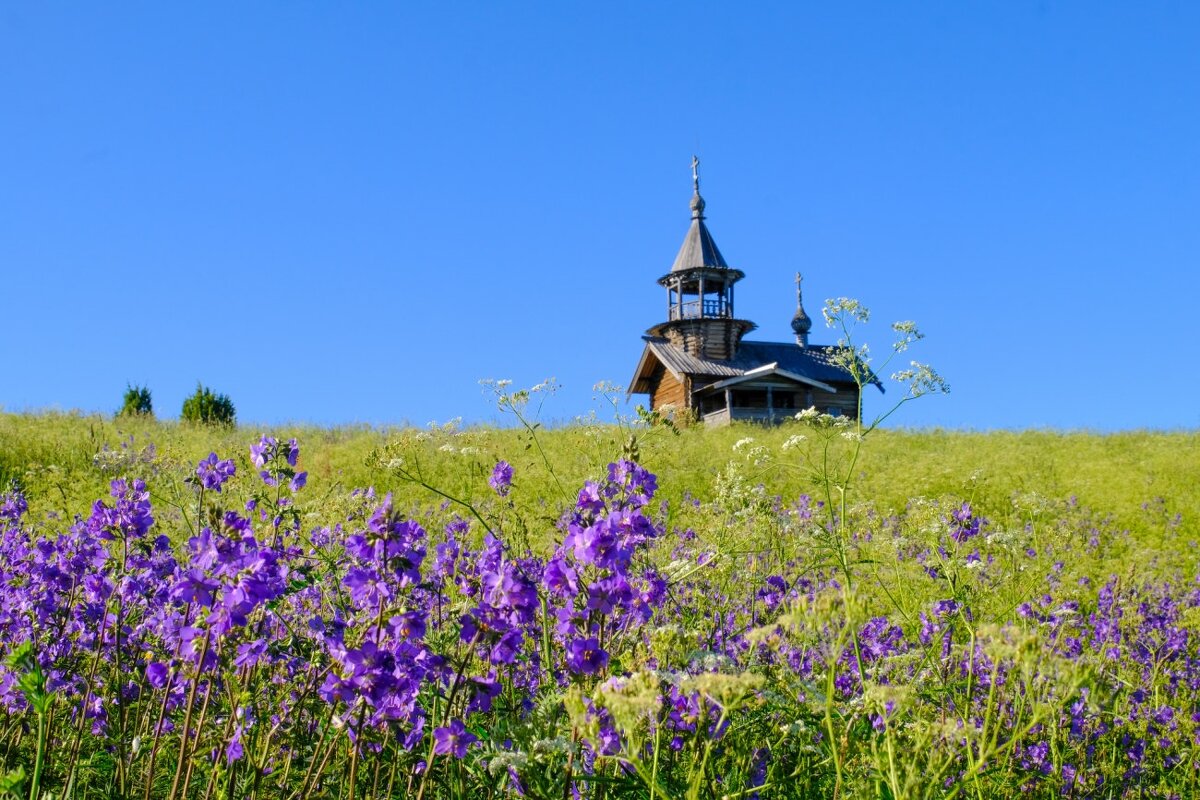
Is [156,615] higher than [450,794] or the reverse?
higher

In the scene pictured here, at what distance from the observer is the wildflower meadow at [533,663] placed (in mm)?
2510

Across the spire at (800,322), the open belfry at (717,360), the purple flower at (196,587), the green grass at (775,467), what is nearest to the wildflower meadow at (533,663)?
the purple flower at (196,587)

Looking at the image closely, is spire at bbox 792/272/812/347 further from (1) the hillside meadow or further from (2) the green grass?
(1) the hillside meadow

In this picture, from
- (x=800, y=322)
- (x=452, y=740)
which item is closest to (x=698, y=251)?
(x=800, y=322)

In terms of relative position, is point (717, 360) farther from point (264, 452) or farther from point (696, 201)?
point (264, 452)

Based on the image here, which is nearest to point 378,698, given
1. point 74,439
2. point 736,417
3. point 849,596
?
point 849,596

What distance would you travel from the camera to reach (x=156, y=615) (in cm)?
409

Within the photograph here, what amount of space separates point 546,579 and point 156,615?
6.90 feet

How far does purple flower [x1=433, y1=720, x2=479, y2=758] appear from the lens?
250 centimetres

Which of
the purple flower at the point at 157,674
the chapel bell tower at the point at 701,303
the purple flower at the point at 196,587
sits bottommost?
the purple flower at the point at 157,674

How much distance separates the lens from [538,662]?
3.96 meters

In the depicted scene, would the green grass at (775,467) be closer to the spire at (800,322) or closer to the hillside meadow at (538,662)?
the hillside meadow at (538,662)

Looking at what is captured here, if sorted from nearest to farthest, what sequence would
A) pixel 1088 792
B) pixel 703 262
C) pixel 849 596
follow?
pixel 849 596 → pixel 1088 792 → pixel 703 262

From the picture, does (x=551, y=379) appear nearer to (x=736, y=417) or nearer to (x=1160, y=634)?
(x=1160, y=634)
